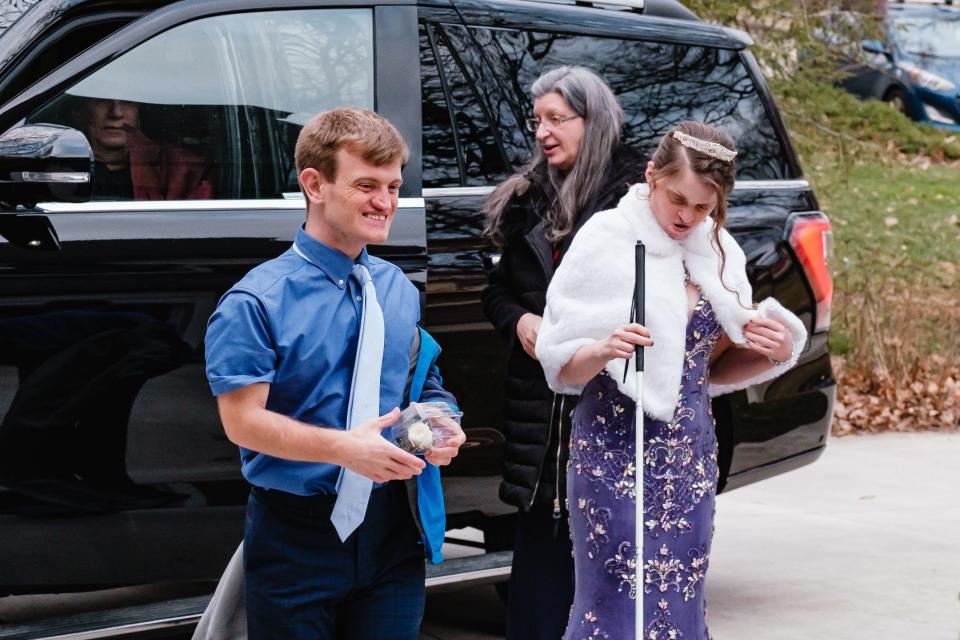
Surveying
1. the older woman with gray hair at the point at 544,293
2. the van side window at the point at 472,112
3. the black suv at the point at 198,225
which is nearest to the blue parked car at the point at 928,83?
the black suv at the point at 198,225

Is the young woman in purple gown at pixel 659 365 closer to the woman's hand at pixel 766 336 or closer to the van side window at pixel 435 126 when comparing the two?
the woman's hand at pixel 766 336

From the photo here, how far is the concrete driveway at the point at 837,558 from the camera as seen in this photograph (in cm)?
546

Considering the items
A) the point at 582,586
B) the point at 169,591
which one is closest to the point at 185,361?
the point at 582,586

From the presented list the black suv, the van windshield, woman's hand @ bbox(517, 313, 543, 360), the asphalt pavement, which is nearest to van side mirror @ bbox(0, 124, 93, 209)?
the black suv

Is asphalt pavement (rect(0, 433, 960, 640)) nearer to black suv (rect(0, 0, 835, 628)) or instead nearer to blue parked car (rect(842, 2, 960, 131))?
black suv (rect(0, 0, 835, 628))

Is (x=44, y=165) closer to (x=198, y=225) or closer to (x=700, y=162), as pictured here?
(x=198, y=225)

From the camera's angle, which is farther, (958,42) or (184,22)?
(958,42)

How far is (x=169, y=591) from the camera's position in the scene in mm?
5879

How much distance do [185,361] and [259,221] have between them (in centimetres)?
48

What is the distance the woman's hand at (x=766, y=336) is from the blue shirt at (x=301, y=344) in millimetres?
966

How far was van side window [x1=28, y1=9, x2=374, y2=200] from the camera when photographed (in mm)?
4176

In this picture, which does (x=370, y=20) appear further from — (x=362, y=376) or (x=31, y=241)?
(x=362, y=376)

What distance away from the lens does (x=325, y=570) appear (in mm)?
2881

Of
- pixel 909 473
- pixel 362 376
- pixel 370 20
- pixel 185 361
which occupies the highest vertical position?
pixel 370 20
